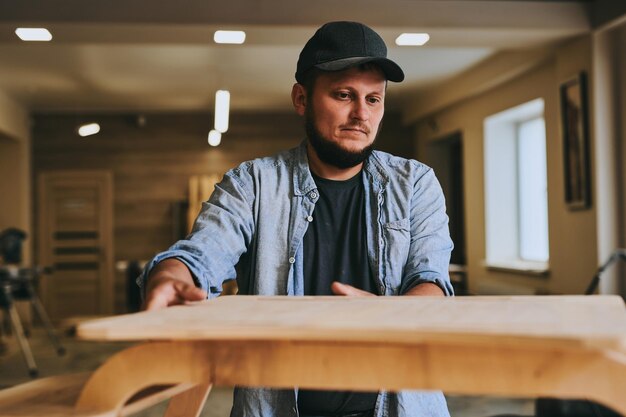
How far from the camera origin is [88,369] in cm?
645

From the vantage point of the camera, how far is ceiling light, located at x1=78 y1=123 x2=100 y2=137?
1003 cm

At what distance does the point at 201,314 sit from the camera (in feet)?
2.98

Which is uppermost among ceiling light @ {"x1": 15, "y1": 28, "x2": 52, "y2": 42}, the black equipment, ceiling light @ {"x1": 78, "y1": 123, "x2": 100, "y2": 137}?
ceiling light @ {"x1": 78, "y1": 123, "x2": 100, "y2": 137}

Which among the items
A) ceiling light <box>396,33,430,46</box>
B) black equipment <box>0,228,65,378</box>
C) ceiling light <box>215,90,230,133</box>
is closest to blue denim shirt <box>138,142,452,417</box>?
ceiling light <box>396,33,430,46</box>

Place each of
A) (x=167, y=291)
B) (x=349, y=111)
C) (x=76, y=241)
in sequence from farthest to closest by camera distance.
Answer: (x=76, y=241), (x=349, y=111), (x=167, y=291)

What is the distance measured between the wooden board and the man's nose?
1.75ft

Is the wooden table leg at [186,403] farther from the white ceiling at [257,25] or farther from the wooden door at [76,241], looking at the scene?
the wooden door at [76,241]

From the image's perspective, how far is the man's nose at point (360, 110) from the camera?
1445mm

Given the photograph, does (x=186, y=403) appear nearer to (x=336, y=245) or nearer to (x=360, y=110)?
(x=336, y=245)

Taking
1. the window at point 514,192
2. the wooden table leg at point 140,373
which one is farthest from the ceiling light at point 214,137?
the wooden table leg at point 140,373

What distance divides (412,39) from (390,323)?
4935mm

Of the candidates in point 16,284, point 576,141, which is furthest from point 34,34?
point 576,141

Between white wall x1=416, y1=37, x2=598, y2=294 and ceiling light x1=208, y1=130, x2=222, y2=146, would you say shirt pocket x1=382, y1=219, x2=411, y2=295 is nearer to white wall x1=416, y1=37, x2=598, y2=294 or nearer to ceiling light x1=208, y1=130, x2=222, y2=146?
white wall x1=416, y1=37, x2=598, y2=294

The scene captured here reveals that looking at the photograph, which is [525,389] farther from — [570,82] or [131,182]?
[131,182]
